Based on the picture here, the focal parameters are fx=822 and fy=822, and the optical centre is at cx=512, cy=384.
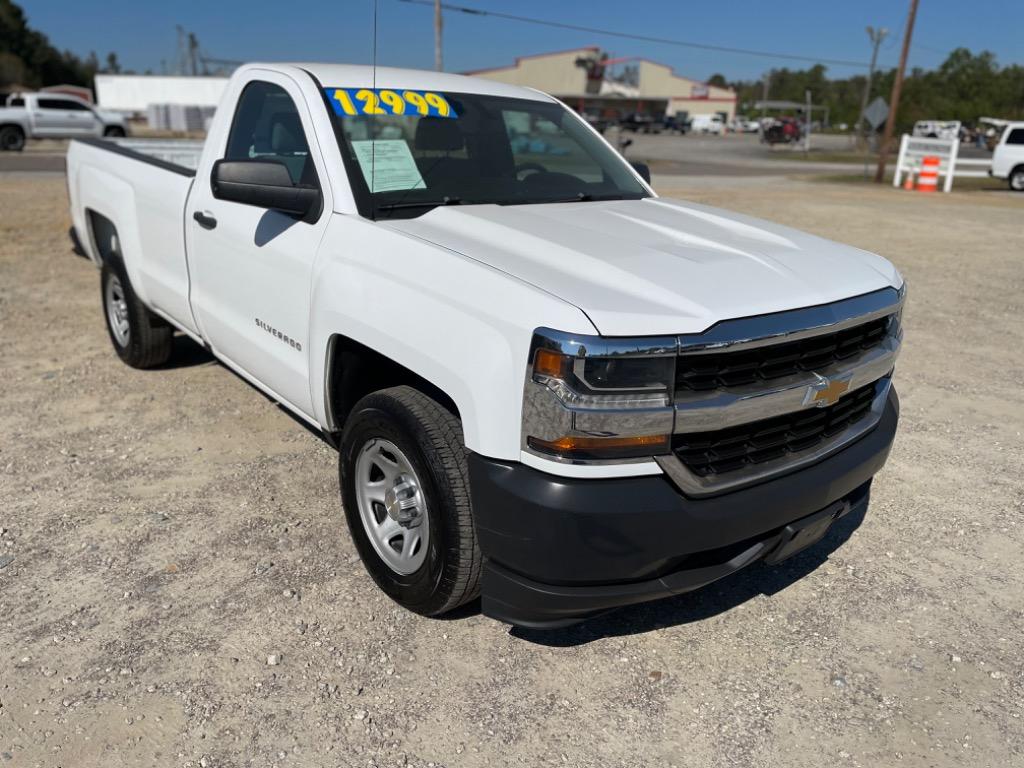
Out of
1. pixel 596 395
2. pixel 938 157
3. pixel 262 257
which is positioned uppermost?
pixel 938 157

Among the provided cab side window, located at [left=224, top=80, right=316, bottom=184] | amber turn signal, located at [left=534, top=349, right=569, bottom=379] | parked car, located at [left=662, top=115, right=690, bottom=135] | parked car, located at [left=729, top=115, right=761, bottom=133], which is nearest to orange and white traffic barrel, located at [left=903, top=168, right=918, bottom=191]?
cab side window, located at [left=224, top=80, right=316, bottom=184]

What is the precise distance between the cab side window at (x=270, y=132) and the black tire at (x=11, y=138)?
83.2 feet

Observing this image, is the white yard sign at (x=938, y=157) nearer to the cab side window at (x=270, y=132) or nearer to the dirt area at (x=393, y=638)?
the dirt area at (x=393, y=638)

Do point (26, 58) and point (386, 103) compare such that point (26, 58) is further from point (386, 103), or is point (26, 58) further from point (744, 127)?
point (386, 103)

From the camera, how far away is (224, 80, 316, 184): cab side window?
356cm

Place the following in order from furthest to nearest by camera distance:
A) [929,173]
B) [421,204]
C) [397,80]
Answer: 1. [929,173]
2. [397,80]
3. [421,204]

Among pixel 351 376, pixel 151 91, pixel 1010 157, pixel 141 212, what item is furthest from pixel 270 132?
pixel 151 91

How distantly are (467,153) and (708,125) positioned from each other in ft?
279

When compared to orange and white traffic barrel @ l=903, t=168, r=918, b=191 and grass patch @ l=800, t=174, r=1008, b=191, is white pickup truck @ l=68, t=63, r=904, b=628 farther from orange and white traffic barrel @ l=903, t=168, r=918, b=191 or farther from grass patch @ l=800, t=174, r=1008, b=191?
grass patch @ l=800, t=174, r=1008, b=191

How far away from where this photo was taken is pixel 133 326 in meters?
5.23

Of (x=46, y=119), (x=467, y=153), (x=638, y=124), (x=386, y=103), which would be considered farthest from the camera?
(x=638, y=124)

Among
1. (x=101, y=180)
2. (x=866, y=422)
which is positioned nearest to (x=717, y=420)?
(x=866, y=422)

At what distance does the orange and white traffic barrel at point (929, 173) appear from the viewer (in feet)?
72.7

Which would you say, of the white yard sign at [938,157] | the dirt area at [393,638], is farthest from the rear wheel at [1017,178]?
the dirt area at [393,638]
